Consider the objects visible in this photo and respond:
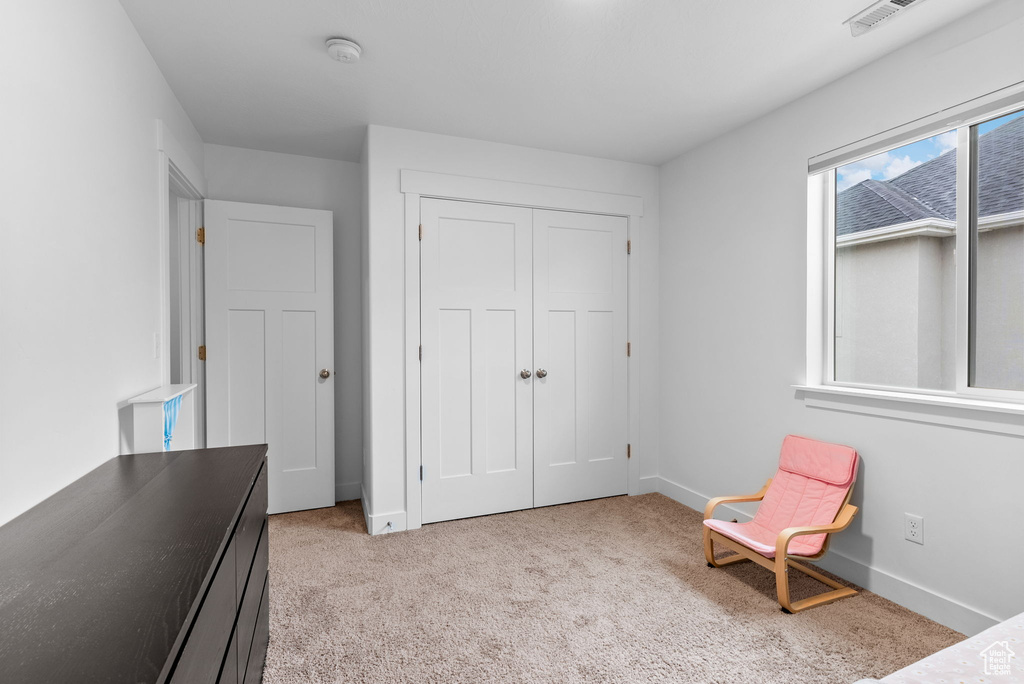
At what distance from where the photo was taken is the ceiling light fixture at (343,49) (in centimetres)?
213

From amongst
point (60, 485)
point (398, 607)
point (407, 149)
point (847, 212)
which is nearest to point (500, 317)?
point (407, 149)

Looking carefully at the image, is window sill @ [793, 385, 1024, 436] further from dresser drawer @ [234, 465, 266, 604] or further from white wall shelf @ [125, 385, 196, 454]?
white wall shelf @ [125, 385, 196, 454]

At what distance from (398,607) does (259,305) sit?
6.88 ft

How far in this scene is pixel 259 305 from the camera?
10.8ft

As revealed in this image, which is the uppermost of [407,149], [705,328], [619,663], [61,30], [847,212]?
[407,149]

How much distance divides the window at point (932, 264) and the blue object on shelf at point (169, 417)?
3.10m

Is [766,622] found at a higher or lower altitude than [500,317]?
lower

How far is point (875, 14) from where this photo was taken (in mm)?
1929

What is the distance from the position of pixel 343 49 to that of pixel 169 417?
65.8 inches

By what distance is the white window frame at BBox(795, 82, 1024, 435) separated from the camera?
6.38 feet

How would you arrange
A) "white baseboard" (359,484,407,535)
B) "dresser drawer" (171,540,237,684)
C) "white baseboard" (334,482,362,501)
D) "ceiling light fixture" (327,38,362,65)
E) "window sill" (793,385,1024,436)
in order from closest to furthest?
"dresser drawer" (171,540,237,684)
"window sill" (793,385,1024,436)
"ceiling light fixture" (327,38,362,65)
"white baseboard" (359,484,407,535)
"white baseboard" (334,482,362,501)

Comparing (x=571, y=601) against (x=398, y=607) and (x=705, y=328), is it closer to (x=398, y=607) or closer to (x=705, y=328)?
(x=398, y=607)

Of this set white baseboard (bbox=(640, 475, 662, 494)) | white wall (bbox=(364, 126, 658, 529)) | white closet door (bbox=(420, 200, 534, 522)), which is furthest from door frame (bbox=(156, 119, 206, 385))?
white baseboard (bbox=(640, 475, 662, 494))

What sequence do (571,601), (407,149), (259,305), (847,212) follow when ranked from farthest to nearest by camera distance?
1. (259,305)
2. (407,149)
3. (847,212)
4. (571,601)
